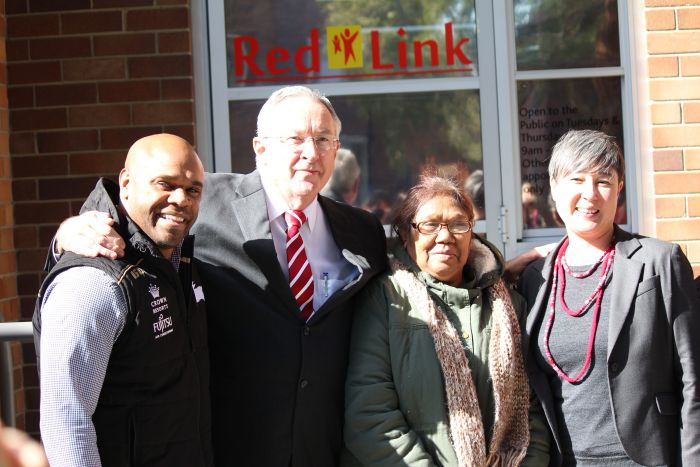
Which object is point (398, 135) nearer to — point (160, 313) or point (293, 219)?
point (293, 219)

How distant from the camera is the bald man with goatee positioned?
2.17 meters

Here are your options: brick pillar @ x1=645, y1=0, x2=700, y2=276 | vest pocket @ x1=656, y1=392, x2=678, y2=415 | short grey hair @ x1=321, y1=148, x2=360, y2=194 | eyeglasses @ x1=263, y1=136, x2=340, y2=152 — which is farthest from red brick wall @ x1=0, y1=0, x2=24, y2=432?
brick pillar @ x1=645, y1=0, x2=700, y2=276

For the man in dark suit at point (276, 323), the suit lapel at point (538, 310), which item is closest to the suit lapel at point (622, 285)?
the suit lapel at point (538, 310)

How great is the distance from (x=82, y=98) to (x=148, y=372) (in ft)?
8.79

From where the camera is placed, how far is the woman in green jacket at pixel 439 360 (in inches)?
113

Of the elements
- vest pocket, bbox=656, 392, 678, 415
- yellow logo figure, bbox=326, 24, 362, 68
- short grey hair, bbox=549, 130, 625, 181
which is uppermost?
yellow logo figure, bbox=326, 24, 362, 68

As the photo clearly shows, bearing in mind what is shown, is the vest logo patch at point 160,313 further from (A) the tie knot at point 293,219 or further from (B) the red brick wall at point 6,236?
(B) the red brick wall at point 6,236

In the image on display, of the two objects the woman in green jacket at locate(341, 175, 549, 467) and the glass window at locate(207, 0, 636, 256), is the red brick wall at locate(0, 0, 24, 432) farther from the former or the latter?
the woman in green jacket at locate(341, 175, 549, 467)

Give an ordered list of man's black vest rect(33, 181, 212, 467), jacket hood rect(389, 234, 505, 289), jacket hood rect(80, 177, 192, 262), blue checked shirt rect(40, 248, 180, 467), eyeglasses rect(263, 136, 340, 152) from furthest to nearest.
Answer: jacket hood rect(389, 234, 505, 289)
eyeglasses rect(263, 136, 340, 152)
jacket hood rect(80, 177, 192, 262)
man's black vest rect(33, 181, 212, 467)
blue checked shirt rect(40, 248, 180, 467)

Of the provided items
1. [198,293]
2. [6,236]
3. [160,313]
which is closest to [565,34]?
[198,293]

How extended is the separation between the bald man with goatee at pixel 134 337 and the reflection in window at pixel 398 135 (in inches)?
90.1

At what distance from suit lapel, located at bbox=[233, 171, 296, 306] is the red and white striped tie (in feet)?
0.19

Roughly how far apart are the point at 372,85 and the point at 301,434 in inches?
96.2

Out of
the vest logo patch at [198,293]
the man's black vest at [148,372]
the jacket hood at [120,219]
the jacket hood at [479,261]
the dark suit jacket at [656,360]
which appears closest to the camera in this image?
the man's black vest at [148,372]
